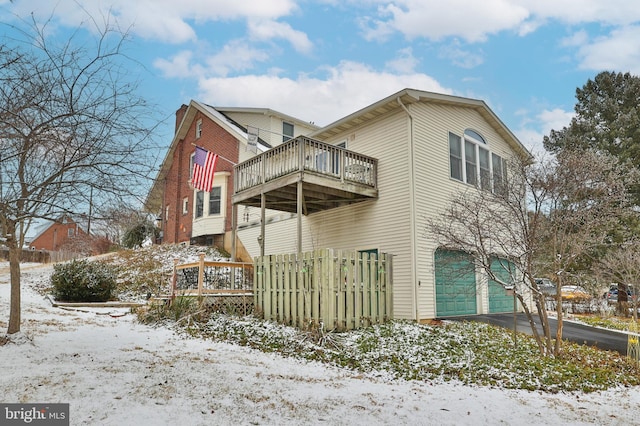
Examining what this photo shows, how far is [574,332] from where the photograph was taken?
420 inches

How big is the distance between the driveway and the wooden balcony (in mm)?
4567

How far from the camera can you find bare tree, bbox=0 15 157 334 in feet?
16.6

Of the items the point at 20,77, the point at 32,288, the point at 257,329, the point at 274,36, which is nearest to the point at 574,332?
the point at 257,329

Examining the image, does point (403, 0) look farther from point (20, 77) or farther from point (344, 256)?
point (20, 77)

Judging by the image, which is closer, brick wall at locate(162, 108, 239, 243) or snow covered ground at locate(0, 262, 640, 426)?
snow covered ground at locate(0, 262, 640, 426)

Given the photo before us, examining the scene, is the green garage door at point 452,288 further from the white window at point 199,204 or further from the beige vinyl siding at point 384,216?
the white window at point 199,204

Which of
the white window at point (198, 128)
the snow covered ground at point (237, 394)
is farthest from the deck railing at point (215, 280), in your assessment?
the white window at point (198, 128)

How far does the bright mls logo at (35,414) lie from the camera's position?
3.61 meters

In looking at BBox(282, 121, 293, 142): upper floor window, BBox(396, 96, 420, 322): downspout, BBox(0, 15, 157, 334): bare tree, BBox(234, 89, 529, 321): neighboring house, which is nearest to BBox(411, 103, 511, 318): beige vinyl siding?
BBox(234, 89, 529, 321): neighboring house

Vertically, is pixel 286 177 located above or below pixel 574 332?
above

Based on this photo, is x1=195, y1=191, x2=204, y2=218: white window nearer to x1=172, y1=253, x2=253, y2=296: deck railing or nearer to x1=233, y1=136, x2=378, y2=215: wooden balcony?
x1=172, y1=253, x2=253, y2=296: deck railing

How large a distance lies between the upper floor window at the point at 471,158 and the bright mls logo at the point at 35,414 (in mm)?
11604

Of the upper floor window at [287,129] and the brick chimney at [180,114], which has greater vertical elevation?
the brick chimney at [180,114]

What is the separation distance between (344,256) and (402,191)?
11.5 ft
